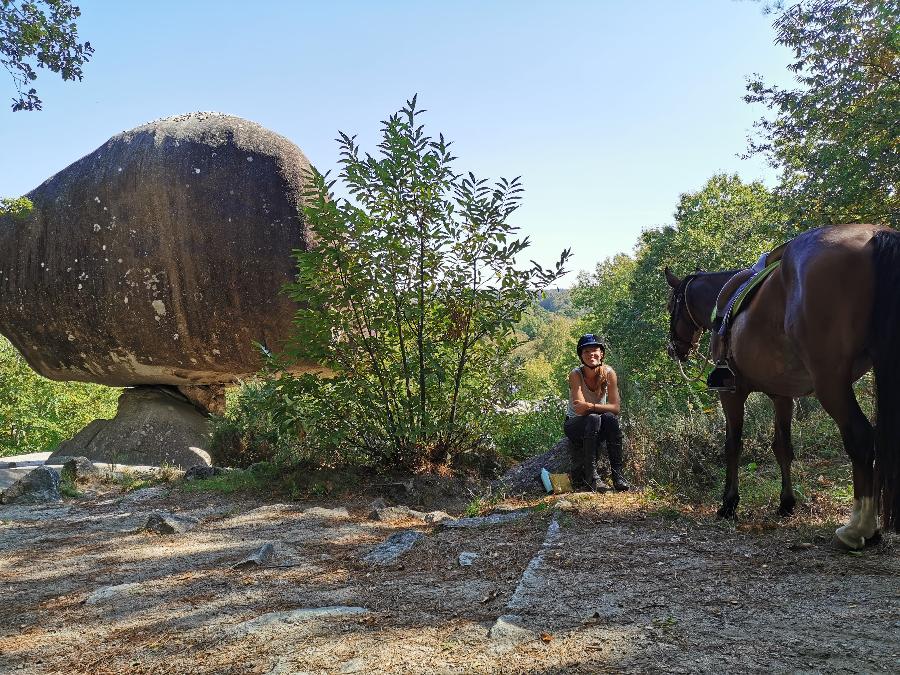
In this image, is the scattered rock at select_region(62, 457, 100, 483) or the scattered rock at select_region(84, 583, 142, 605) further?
the scattered rock at select_region(62, 457, 100, 483)

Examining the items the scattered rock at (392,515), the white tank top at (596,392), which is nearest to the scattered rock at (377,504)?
the scattered rock at (392,515)

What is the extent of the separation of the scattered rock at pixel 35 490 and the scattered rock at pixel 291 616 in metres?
5.76

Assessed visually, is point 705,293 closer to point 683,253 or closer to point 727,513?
point 727,513

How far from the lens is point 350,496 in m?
6.70

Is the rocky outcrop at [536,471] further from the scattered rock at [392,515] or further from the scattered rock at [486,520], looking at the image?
the scattered rock at [486,520]

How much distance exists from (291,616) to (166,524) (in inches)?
115

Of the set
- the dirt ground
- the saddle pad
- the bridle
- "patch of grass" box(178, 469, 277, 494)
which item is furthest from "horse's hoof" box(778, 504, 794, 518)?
"patch of grass" box(178, 469, 277, 494)

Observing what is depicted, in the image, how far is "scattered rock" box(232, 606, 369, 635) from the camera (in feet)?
9.32

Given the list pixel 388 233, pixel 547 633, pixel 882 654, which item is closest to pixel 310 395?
pixel 388 233

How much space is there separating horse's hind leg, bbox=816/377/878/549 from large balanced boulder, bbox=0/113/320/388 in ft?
25.8

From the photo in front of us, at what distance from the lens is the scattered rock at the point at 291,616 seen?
112 inches

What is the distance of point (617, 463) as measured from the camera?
6039mm

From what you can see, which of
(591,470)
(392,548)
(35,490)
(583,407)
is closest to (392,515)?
(392,548)

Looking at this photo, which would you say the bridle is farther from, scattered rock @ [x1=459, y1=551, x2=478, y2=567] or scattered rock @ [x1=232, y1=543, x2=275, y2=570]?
scattered rock @ [x1=232, y1=543, x2=275, y2=570]
